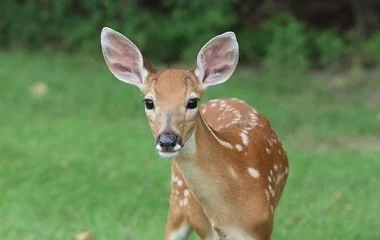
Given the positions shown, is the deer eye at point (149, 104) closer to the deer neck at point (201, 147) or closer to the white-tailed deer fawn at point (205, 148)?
the white-tailed deer fawn at point (205, 148)

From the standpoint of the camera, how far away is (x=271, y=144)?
495 centimetres

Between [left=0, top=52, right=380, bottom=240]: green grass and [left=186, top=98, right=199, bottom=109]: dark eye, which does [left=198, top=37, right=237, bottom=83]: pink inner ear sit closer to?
[left=186, top=98, right=199, bottom=109]: dark eye

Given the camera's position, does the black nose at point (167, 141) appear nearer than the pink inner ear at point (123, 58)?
Yes

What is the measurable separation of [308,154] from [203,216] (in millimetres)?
3827

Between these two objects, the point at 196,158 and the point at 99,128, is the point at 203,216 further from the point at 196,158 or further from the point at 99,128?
the point at 99,128

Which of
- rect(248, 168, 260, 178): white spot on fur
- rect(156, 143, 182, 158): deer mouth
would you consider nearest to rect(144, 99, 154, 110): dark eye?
rect(156, 143, 182, 158): deer mouth

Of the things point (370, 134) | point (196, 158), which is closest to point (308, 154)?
point (370, 134)

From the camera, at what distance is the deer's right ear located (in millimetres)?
4422

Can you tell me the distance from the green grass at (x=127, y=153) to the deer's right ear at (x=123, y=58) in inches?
64.9

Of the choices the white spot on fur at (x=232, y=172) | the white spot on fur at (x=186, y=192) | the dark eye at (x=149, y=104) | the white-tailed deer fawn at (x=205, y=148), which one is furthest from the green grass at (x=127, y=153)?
the dark eye at (x=149, y=104)

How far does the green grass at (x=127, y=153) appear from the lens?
6234 mm

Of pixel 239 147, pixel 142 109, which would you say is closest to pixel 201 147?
pixel 239 147

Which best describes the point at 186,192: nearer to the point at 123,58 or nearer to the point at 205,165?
the point at 205,165

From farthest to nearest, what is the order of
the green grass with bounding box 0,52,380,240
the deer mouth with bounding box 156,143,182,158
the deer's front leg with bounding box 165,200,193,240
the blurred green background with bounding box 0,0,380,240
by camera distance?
the blurred green background with bounding box 0,0,380,240 < the green grass with bounding box 0,52,380,240 < the deer's front leg with bounding box 165,200,193,240 < the deer mouth with bounding box 156,143,182,158
